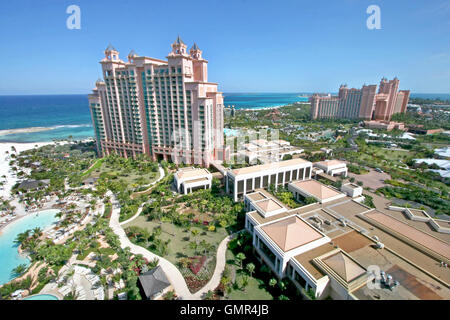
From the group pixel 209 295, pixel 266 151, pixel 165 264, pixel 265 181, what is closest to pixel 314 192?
pixel 265 181

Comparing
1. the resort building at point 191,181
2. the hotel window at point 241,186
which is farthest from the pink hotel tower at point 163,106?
the hotel window at point 241,186

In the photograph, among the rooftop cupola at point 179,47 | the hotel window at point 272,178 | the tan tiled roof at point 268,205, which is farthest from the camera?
the rooftop cupola at point 179,47

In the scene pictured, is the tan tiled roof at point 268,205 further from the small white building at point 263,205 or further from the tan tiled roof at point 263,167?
the tan tiled roof at point 263,167

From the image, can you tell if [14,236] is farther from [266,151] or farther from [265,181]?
[266,151]

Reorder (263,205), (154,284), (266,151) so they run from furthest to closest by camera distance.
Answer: (266,151) → (263,205) → (154,284)

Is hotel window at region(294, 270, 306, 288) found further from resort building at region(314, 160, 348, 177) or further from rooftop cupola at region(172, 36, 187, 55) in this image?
rooftop cupola at region(172, 36, 187, 55)

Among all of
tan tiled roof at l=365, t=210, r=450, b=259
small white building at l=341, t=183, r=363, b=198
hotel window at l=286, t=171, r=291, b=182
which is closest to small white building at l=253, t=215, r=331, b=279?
tan tiled roof at l=365, t=210, r=450, b=259
